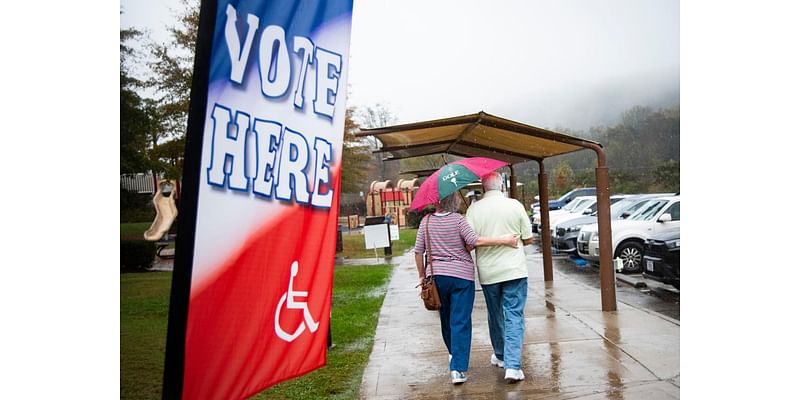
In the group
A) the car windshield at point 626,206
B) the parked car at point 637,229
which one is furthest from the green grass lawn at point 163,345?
the car windshield at point 626,206

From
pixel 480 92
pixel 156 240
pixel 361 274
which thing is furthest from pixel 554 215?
pixel 480 92

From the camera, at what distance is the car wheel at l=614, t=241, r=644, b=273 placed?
33.2 feet

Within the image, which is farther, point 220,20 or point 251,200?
point 251,200

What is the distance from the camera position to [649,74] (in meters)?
30.0

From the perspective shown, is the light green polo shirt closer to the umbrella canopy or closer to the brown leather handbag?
the umbrella canopy

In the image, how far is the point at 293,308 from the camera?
2.52m

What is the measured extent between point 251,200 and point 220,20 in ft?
1.95

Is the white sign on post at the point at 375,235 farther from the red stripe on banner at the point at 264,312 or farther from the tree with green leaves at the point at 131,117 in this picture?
the red stripe on banner at the point at 264,312

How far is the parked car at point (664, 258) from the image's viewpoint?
8.13 m

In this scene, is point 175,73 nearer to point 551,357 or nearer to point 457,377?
point 457,377

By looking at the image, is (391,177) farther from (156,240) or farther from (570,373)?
(156,240)

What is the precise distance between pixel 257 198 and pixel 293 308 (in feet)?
1.67

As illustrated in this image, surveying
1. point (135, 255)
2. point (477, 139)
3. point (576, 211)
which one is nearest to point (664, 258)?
point (477, 139)

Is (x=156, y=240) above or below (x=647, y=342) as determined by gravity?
above
